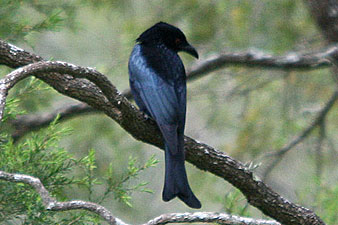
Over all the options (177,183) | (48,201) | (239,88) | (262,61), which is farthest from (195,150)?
(239,88)

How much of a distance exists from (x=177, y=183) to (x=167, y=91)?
0.69 m

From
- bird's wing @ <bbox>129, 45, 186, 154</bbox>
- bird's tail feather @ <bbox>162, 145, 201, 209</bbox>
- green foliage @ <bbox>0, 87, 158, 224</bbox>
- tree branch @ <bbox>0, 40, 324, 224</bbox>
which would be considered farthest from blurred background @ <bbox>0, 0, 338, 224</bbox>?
green foliage @ <bbox>0, 87, 158, 224</bbox>

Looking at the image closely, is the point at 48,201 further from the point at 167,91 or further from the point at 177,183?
the point at 167,91

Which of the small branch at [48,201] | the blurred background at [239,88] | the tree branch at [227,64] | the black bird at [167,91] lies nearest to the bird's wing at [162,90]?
the black bird at [167,91]

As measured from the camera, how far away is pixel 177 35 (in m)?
4.23

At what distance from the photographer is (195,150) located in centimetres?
331

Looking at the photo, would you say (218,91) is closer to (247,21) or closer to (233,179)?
(247,21)

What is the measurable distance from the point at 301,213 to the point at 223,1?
3.14 metres

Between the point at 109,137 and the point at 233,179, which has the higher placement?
the point at 109,137

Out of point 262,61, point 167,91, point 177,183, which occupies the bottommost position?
point 177,183

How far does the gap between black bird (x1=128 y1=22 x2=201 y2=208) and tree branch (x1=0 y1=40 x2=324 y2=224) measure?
0.09 m

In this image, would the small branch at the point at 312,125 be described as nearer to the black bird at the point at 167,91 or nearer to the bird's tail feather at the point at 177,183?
the black bird at the point at 167,91

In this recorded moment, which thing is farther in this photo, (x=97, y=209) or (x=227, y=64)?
(x=227, y=64)

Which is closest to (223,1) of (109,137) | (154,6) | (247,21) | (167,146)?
(247,21)
